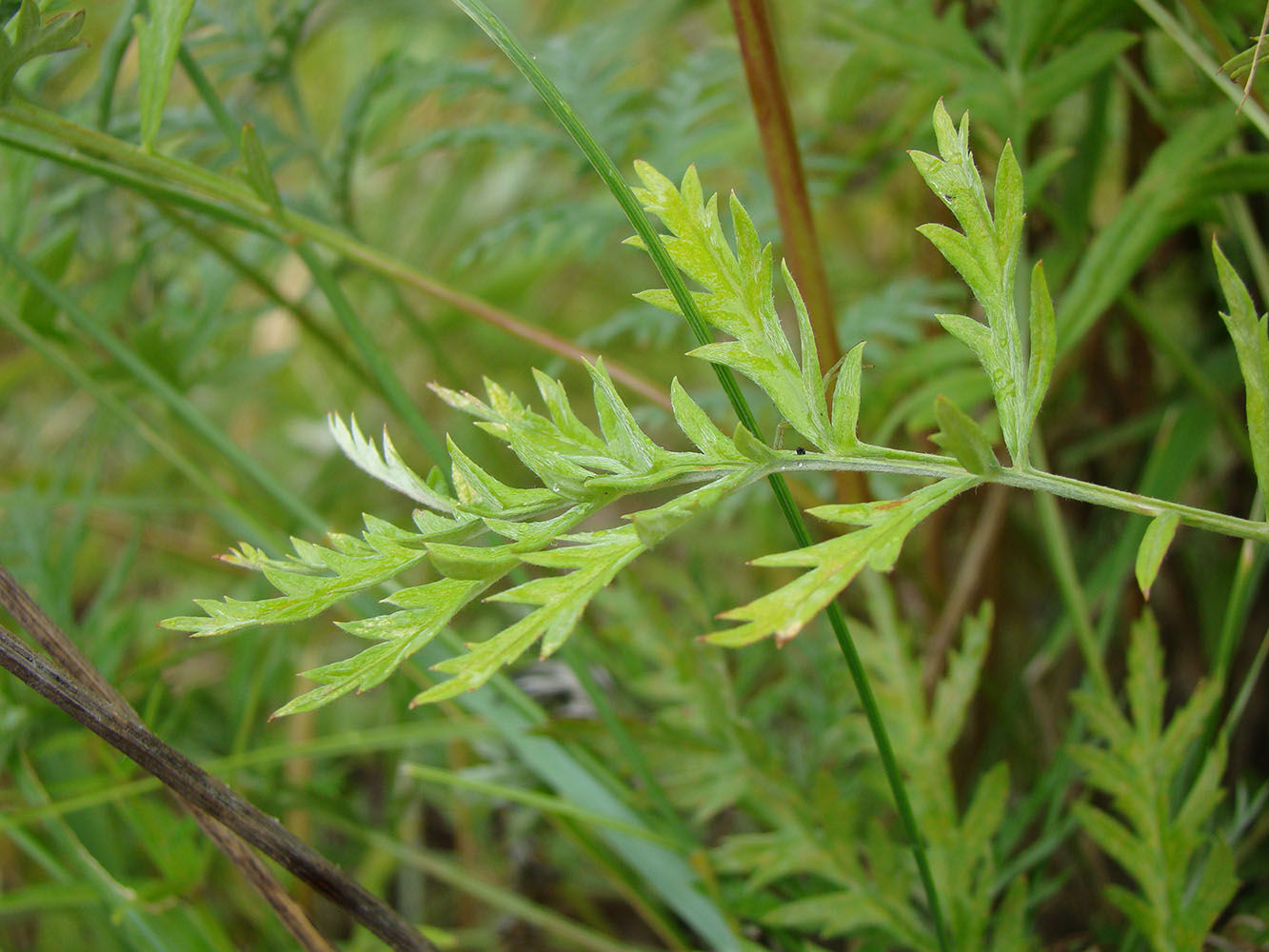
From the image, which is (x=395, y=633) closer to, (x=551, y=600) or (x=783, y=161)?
(x=551, y=600)

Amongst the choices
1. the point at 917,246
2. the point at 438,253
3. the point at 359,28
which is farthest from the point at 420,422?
the point at 359,28

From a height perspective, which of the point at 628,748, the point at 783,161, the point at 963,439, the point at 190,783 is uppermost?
the point at 783,161

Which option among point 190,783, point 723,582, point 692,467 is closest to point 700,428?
point 692,467

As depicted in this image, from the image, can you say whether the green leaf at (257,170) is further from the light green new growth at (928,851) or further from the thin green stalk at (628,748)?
the light green new growth at (928,851)

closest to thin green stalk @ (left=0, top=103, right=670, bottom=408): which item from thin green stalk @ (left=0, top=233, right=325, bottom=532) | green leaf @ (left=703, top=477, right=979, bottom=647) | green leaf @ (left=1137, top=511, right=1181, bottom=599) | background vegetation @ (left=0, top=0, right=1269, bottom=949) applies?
background vegetation @ (left=0, top=0, right=1269, bottom=949)

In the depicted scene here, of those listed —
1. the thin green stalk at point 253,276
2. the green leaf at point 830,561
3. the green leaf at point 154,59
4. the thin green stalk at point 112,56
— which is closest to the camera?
the green leaf at point 830,561

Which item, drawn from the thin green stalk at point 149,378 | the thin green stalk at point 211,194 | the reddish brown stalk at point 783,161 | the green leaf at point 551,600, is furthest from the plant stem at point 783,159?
the thin green stalk at point 149,378

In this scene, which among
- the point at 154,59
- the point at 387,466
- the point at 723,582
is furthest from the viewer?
the point at 723,582
